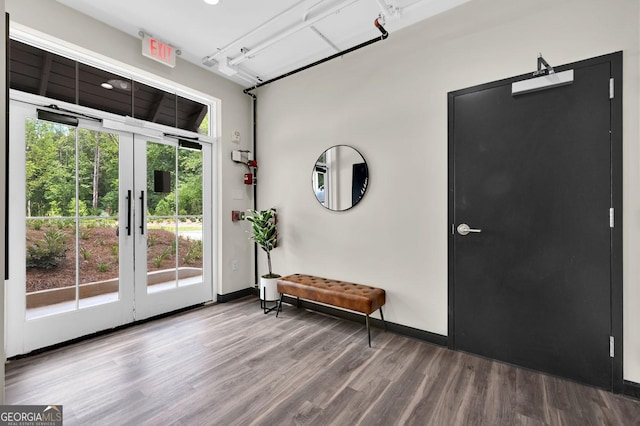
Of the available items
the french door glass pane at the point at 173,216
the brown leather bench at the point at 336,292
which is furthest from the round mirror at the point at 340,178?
the french door glass pane at the point at 173,216

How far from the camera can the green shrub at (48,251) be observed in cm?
250

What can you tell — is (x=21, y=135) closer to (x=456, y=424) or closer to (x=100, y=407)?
(x=100, y=407)

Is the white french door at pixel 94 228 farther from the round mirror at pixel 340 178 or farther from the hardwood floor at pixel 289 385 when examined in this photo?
the round mirror at pixel 340 178

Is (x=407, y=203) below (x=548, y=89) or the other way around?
below

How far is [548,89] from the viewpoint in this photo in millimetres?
2188

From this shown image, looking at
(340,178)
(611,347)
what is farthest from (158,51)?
(611,347)

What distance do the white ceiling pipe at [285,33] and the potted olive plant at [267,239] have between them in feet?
5.99

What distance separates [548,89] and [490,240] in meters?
1.22

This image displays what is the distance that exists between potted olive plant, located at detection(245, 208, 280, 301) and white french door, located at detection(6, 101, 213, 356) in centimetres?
76

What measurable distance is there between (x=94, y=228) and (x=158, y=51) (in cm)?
194

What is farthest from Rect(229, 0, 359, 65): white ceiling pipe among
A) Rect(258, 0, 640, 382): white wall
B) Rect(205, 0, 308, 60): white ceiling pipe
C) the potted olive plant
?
the potted olive plant

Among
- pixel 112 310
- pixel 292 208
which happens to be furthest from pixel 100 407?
pixel 292 208

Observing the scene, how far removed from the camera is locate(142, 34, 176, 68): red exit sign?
3002mm

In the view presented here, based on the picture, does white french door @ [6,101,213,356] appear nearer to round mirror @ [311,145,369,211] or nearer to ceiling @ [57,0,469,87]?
ceiling @ [57,0,469,87]
